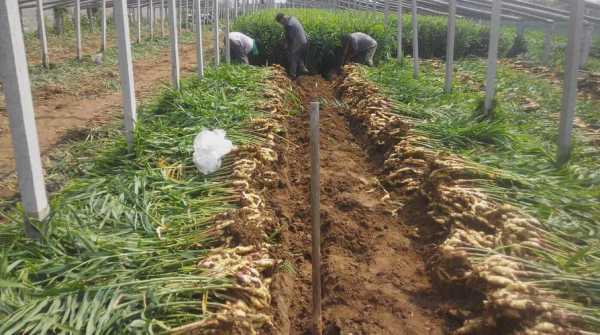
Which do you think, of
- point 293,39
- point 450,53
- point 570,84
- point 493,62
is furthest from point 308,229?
point 293,39

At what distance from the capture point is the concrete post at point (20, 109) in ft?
9.42

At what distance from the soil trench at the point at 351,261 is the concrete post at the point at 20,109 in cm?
158

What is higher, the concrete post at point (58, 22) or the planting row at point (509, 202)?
the concrete post at point (58, 22)

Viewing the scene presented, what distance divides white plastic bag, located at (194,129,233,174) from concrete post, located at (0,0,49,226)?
4.27ft

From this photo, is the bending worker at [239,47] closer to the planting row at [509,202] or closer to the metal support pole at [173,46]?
the metal support pole at [173,46]

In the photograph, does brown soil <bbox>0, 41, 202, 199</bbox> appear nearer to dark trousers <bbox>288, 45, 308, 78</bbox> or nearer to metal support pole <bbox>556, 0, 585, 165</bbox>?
dark trousers <bbox>288, 45, 308, 78</bbox>

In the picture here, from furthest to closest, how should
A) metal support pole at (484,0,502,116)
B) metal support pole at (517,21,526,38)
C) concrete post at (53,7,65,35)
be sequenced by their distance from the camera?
concrete post at (53,7,65,35) → metal support pole at (517,21,526,38) → metal support pole at (484,0,502,116)

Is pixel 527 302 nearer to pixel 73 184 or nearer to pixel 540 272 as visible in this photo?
pixel 540 272

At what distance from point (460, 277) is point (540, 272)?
0.44m

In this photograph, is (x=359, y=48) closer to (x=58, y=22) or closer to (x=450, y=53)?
(x=450, y=53)

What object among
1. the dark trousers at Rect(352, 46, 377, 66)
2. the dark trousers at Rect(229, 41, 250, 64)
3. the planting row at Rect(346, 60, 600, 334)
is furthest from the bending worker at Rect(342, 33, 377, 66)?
the planting row at Rect(346, 60, 600, 334)

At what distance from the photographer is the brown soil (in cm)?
481

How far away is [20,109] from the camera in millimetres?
2959

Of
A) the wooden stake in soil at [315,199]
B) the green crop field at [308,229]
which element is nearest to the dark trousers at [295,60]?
the green crop field at [308,229]
